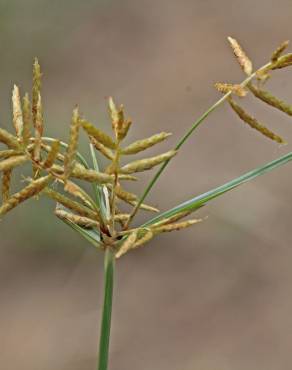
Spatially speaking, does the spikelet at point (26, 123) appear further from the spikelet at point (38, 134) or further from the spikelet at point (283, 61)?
the spikelet at point (283, 61)

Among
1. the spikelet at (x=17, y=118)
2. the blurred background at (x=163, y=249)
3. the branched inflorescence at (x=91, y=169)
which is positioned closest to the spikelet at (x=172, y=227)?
the branched inflorescence at (x=91, y=169)

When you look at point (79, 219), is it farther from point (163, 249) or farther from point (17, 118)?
point (163, 249)

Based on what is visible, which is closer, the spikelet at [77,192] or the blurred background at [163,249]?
the spikelet at [77,192]

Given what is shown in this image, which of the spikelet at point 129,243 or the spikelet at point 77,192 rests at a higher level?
the spikelet at point 77,192

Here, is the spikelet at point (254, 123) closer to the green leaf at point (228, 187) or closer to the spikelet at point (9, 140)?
the green leaf at point (228, 187)

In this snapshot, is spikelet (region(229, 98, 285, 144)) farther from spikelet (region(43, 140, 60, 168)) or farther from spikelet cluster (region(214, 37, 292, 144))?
spikelet (region(43, 140, 60, 168))

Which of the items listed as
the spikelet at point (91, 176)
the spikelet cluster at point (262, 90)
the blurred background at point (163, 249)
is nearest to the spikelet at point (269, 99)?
the spikelet cluster at point (262, 90)

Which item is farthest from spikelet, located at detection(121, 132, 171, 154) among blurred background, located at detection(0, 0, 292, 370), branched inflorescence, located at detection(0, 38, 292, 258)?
blurred background, located at detection(0, 0, 292, 370)

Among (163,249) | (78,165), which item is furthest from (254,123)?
(163,249)

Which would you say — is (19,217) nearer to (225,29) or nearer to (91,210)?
(225,29)
